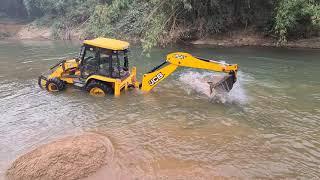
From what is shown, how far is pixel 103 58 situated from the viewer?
12.1 m

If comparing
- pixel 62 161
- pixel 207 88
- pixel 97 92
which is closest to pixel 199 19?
pixel 207 88

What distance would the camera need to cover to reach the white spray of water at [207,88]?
37.3 ft

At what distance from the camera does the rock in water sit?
6848 millimetres

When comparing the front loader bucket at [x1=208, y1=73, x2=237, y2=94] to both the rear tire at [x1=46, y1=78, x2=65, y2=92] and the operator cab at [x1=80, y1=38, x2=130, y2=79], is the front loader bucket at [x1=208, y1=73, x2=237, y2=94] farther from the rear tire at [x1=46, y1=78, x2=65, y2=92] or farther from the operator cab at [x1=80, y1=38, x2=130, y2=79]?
the rear tire at [x1=46, y1=78, x2=65, y2=92]

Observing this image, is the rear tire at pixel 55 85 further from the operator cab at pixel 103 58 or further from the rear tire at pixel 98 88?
the rear tire at pixel 98 88

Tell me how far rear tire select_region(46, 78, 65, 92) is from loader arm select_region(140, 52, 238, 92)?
288cm

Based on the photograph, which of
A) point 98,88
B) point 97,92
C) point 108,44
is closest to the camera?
point 108,44

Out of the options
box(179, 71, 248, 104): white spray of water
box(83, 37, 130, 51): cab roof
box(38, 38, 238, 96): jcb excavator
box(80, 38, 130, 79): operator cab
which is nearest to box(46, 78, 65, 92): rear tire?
box(38, 38, 238, 96): jcb excavator

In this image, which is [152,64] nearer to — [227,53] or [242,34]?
[227,53]

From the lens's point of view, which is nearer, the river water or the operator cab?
the river water

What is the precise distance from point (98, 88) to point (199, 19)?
12374mm

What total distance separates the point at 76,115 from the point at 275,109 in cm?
579

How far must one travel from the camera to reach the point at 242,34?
23.1 m

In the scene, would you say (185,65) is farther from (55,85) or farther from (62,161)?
(62,161)
